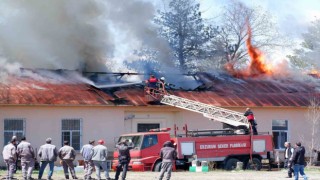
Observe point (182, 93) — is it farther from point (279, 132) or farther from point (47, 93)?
point (47, 93)

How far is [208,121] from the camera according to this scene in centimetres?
Answer: 3778

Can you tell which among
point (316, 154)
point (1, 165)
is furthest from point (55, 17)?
point (316, 154)

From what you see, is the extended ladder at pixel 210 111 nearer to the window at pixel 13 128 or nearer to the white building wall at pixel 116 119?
the white building wall at pixel 116 119

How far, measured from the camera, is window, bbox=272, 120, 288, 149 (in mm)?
39375

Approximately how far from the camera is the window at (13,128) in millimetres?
34125

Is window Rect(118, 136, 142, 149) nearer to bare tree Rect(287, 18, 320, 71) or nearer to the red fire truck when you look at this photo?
the red fire truck

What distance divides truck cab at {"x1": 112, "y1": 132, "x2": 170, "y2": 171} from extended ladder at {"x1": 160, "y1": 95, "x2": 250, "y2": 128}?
373 cm

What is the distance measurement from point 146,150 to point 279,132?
10.6m

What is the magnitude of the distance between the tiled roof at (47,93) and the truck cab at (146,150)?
4275 mm

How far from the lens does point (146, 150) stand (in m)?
31.6

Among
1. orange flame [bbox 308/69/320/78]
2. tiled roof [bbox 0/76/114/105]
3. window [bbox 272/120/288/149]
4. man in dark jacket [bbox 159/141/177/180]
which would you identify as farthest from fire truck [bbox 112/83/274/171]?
orange flame [bbox 308/69/320/78]

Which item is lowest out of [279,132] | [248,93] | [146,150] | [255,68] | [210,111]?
[146,150]

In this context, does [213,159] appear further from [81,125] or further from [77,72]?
[77,72]

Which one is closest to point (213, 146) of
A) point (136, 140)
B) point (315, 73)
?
point (136, 140)
